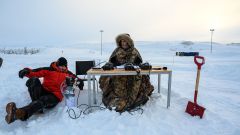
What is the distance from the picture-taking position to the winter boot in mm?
3695

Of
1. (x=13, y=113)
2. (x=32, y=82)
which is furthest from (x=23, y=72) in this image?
(x=13, y=113)

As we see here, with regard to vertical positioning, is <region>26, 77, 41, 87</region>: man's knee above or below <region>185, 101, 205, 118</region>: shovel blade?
above

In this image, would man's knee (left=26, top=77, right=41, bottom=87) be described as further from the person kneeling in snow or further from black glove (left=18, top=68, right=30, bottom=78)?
black glove (left=18, top=68, right=30, bottom=78)

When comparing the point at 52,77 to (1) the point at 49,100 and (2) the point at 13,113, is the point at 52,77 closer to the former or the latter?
(1) the point at 49,100

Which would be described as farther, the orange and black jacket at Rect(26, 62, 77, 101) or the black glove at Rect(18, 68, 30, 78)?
the orange and black jacket at Rect(26, 62, 77, 101)

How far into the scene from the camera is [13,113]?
374 centimetres

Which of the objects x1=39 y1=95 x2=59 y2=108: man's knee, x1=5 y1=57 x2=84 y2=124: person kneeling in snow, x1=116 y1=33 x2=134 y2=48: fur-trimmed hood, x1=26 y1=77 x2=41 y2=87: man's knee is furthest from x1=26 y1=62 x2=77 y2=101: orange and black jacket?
x1=116 y1=33 x2=134 y2=48: fur-trimmed hood

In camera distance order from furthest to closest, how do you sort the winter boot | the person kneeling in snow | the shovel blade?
the person kneeling in snow
the shovel blade
the winter boot

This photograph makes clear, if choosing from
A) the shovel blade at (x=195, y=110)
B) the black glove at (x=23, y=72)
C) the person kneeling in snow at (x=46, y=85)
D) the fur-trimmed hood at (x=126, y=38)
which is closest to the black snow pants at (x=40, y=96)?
the person kneeling in snow at (x=46, y=85)

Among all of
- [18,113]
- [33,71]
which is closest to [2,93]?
[33,71]

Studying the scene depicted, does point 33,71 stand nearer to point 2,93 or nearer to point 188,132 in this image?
point 2,93

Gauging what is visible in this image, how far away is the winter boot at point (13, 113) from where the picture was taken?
3695mm

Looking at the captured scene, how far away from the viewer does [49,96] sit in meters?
4.53

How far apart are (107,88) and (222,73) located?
28.3ft
